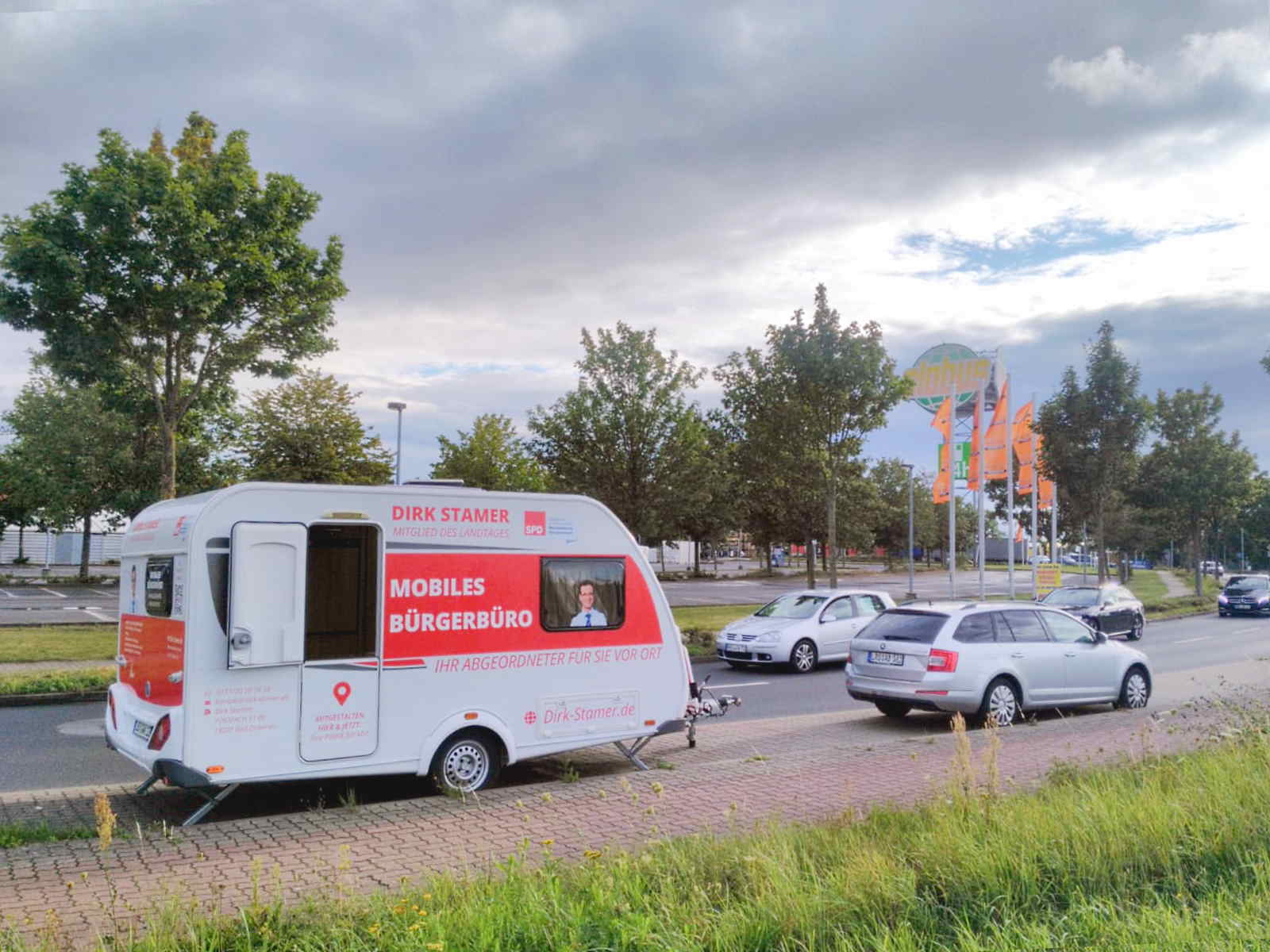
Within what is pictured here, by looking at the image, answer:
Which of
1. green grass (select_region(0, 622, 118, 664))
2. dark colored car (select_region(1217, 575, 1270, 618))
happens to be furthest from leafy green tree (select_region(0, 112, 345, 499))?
dark colored car (select_region(1217, 575, 1270, 618))

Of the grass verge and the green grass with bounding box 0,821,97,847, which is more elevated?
the grass verge

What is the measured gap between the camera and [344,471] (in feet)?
82.2

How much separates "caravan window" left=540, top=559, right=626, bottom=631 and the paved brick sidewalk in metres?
1.36

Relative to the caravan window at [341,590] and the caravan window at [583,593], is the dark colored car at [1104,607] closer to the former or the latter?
the caravan window at [583,593]

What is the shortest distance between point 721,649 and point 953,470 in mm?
18332

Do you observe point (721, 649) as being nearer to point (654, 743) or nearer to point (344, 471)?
point (654, 743)

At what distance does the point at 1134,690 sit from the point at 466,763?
9006 mm

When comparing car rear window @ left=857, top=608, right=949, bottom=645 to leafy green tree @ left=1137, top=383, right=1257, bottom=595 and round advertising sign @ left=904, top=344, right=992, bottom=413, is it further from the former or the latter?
leafy green tree @ left=1137, top=383, right=1257, bottom=595

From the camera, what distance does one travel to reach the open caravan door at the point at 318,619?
7336 millimetres

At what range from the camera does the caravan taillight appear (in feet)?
23.7

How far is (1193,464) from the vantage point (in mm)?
41594

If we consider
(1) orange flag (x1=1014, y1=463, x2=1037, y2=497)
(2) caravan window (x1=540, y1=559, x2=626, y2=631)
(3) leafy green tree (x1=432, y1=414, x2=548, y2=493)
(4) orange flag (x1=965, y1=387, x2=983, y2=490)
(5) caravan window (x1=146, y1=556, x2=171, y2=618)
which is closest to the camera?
(5) caravan window (x1=146, y1=556, x2=171, y2=618)

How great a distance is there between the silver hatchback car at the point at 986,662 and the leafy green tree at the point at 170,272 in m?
11.6

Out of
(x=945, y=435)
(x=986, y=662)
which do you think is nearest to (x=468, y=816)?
(x=986, y=662)
